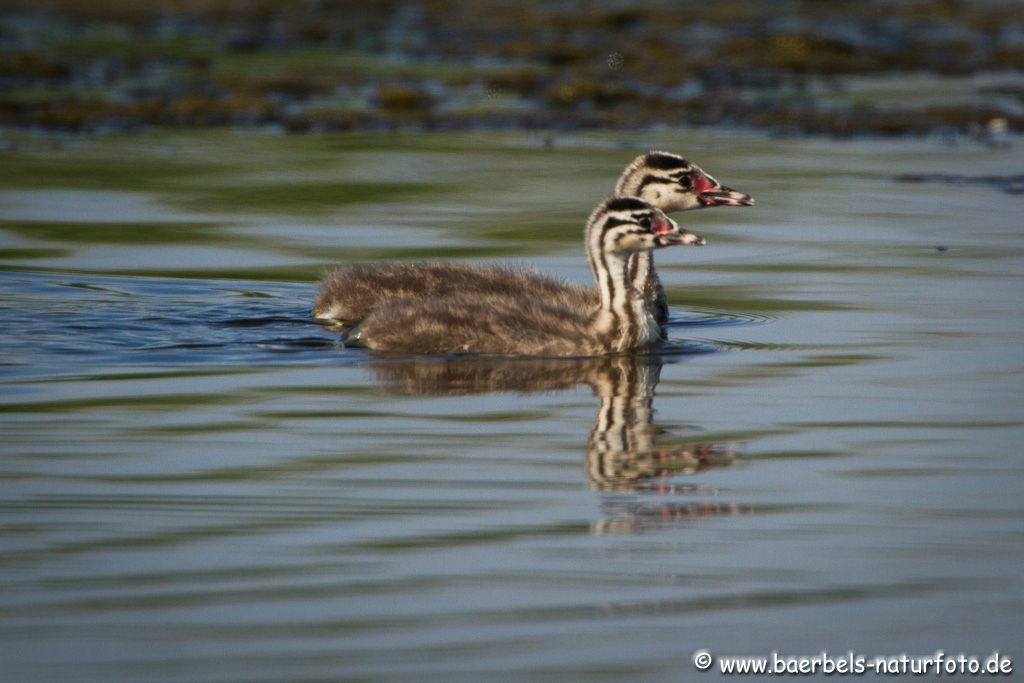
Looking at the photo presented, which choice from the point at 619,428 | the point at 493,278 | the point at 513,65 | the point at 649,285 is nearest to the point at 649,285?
the point at 649,285

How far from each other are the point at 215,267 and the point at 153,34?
14.1m

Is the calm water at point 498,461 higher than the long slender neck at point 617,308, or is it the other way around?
the long slender neck at point 617,308

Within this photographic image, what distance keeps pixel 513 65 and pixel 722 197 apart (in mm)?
12023

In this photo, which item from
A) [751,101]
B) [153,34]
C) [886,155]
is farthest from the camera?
[153,34]

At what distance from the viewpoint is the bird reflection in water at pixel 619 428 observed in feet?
22.5

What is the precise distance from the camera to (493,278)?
35.8 feet

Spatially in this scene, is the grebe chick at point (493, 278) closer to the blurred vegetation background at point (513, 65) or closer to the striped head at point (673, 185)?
the striped head at point (673, 185)

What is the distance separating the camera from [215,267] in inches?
495

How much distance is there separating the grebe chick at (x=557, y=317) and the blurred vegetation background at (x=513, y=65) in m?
8.74

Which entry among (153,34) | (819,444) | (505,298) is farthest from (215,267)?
(153,34)

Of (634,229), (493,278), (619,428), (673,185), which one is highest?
(673,185)

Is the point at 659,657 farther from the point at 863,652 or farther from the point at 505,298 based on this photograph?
the point at 505,298

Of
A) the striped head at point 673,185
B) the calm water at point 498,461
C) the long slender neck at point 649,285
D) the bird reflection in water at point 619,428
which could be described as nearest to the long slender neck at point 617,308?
the bird reflection in water at point 619,428

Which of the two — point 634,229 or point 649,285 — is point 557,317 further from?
point 649,285
